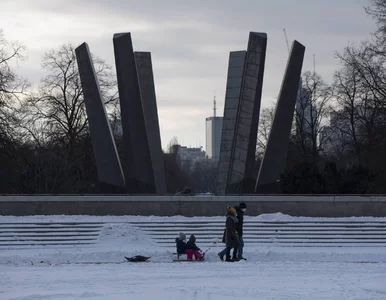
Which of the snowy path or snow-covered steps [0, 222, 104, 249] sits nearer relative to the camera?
the snowy path

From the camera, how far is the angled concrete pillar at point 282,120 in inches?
1098

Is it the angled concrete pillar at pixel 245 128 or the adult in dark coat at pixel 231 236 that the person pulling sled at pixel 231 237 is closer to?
the adult in dark coat at pixel 231 236

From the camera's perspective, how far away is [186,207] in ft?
77.0

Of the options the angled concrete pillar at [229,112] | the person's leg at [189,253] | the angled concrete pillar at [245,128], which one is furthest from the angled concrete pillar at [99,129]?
the person's leg at [189,253]

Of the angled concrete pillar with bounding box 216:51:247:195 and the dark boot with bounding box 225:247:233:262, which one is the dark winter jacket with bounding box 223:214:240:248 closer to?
the dark boot with bounding box 225:247:233:262

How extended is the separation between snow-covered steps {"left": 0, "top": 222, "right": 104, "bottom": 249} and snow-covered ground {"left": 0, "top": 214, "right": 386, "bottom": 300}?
0.40 m

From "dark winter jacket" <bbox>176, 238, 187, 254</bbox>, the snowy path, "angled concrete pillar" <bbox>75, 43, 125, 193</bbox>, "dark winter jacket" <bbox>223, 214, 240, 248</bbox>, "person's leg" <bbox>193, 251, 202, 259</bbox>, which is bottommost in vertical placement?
the snowy path

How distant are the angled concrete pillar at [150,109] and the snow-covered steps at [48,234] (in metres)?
7.86

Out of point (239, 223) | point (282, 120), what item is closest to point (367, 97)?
point (282, 120)

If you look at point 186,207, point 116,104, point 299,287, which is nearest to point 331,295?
point 299,287

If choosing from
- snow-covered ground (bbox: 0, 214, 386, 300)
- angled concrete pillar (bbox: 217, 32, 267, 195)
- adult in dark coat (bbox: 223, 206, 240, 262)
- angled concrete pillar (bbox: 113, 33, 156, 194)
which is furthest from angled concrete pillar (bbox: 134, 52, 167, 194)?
adult in dark coat (bbox: 223, 206, 240, 262)

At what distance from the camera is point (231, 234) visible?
1733 cm

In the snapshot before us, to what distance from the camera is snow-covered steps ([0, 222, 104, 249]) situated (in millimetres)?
20594

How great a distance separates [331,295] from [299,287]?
102 centimetres
